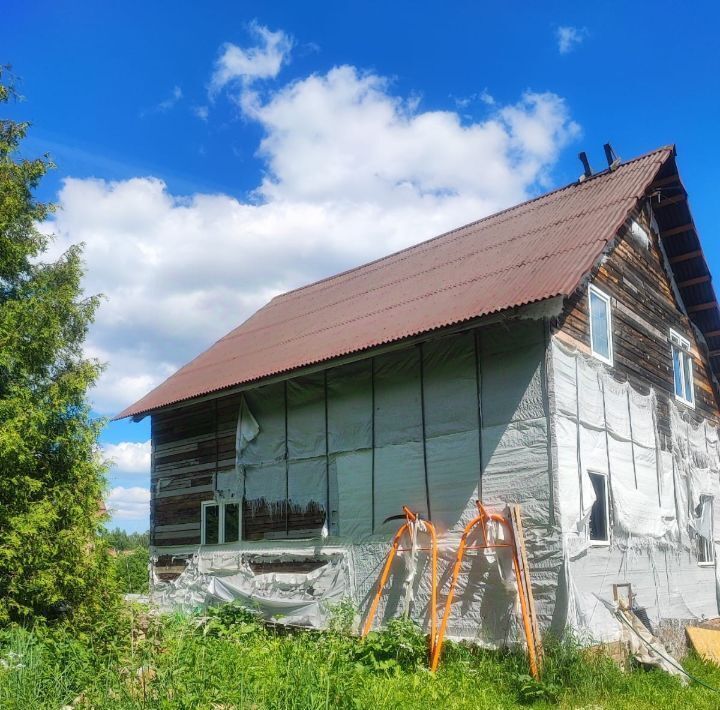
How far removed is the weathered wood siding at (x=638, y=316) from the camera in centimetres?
1165

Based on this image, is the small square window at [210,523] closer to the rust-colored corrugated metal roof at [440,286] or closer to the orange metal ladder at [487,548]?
the rust-colored corrugated metal roof at [440,286]

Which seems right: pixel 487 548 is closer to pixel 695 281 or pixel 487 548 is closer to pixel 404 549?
pixel 404 549

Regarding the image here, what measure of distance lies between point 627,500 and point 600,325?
108 inches

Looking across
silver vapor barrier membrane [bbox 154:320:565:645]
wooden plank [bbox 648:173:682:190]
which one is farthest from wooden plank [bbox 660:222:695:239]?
silver vapor barrier membrane [bbox 154:320:565:645]

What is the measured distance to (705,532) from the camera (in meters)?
13.8

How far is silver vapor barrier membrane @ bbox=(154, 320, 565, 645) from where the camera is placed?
10.2 m

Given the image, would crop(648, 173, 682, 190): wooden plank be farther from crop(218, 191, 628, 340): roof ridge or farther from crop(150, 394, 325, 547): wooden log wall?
crop(150, 394, 325, 547): wooden log wall

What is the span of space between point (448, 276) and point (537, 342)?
3335 millimetres

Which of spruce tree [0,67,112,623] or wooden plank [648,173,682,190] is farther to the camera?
wooden plank [648,173,682,190]

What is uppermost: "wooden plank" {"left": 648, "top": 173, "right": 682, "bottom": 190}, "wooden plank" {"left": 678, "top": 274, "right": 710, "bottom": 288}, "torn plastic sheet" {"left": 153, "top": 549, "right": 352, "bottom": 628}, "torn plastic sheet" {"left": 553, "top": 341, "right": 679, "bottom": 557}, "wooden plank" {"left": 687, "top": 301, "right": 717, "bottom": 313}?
"wooden plank" {"left": 648, "top": 173, "right": 682, "bottom": 190}

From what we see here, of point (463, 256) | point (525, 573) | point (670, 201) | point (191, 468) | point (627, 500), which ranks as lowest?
point (525, 573)

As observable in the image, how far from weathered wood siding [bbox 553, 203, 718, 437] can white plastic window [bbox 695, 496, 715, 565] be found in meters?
1.84

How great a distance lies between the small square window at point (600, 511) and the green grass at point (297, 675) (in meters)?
1.84

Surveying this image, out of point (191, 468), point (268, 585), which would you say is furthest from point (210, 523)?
point (268, 585)
